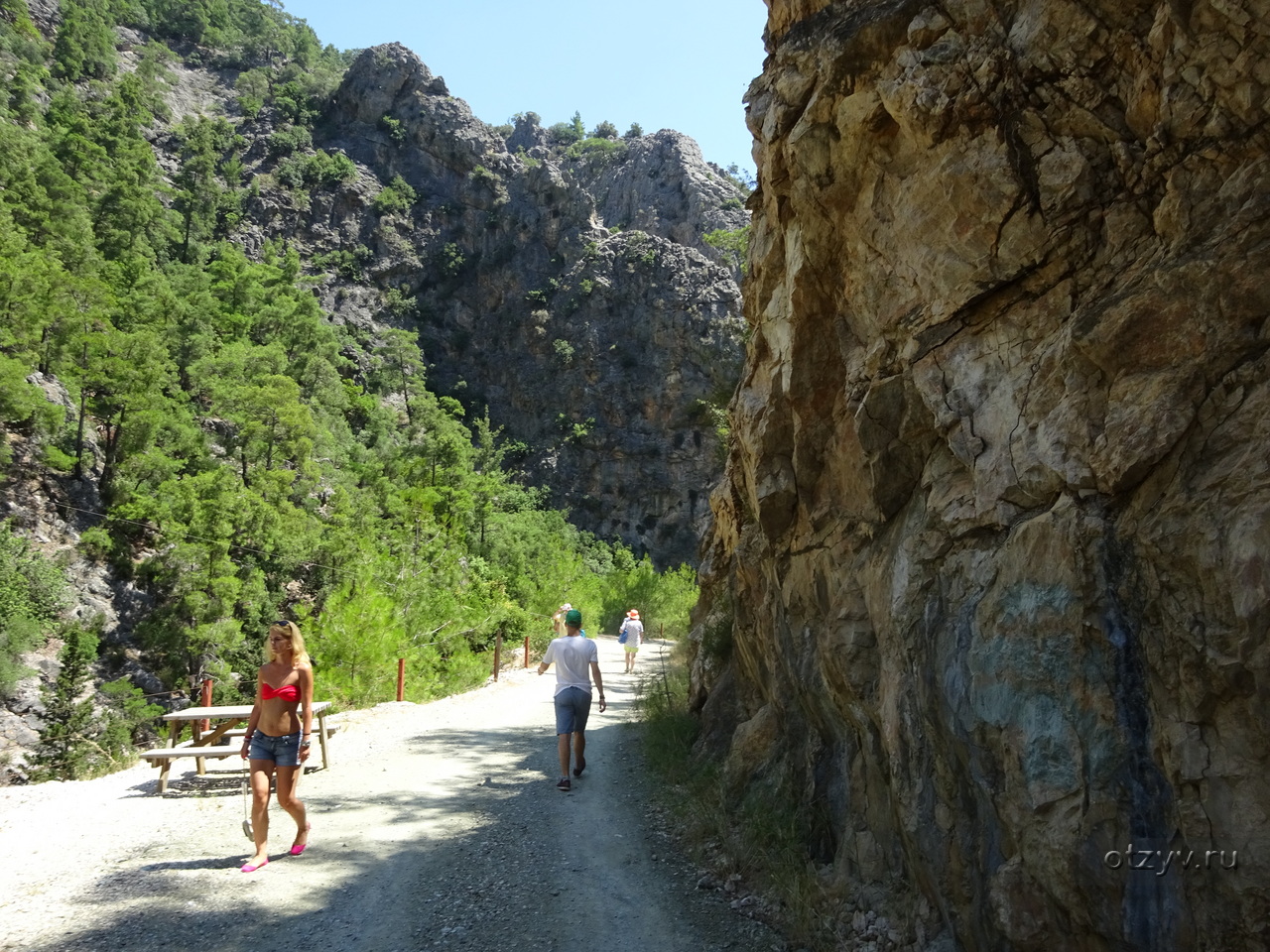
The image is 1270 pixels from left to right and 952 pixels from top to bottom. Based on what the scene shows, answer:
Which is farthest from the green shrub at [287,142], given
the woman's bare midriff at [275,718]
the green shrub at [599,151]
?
the woman's bare midriff at [275,718]

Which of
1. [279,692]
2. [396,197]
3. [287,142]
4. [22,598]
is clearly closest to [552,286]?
[396,197]

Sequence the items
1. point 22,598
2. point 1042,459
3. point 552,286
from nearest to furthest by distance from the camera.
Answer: point 1042,459
point 22,598
point 552,286

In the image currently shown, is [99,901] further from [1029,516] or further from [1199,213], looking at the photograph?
[1199,213]

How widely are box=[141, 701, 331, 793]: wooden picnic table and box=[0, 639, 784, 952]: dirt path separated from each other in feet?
0.84

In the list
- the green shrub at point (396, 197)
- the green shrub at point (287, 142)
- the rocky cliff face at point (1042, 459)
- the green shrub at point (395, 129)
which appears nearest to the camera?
the rocky cliff face at point (1042, 459)

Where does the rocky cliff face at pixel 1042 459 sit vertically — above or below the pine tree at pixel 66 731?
above

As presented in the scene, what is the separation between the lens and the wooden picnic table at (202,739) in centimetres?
794

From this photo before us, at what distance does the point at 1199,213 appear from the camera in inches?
133

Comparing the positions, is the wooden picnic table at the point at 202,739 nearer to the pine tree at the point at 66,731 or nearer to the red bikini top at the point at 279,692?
the red bikini top at the point at 279,692

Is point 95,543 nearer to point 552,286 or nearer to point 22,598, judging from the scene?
point 22,598

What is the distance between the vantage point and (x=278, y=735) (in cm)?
585

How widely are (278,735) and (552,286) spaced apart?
61603 millimetres

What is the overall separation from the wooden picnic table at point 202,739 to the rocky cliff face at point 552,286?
44923 mm

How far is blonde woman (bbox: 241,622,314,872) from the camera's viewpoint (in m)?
5.79
